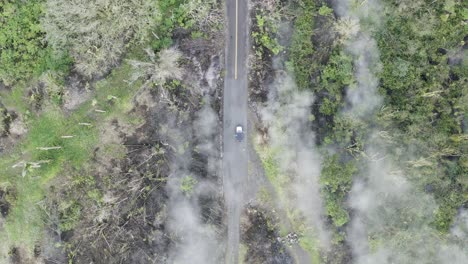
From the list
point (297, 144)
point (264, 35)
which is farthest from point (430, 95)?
point (264, 35)

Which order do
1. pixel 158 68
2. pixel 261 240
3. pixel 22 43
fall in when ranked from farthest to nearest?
pixel 261 240
pixel 22 43
pixel 158 68

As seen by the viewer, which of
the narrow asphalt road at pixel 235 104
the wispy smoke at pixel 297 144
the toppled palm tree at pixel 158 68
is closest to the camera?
the toppled palm tree at pixel 158 68

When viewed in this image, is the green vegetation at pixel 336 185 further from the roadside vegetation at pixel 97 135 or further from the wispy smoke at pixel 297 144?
the roadside vegetation at pixel 97 135

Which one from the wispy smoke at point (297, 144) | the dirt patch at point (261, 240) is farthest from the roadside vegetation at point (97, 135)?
the wispy smoke at point (297, 144)

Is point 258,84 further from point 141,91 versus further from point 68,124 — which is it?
point 68,124

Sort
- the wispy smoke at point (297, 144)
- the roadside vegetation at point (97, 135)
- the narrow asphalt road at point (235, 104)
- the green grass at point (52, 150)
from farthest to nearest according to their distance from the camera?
the narrow asphalt road at point (235, 104) → the wispy smoke at point (297, 144) → the green grass at point (52, 150) → the roadside vegetation at point (97, 135)

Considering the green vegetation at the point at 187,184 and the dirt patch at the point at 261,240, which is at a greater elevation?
the green vegetation at the point at 187,184

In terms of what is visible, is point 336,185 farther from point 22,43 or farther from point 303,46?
point 22,43
